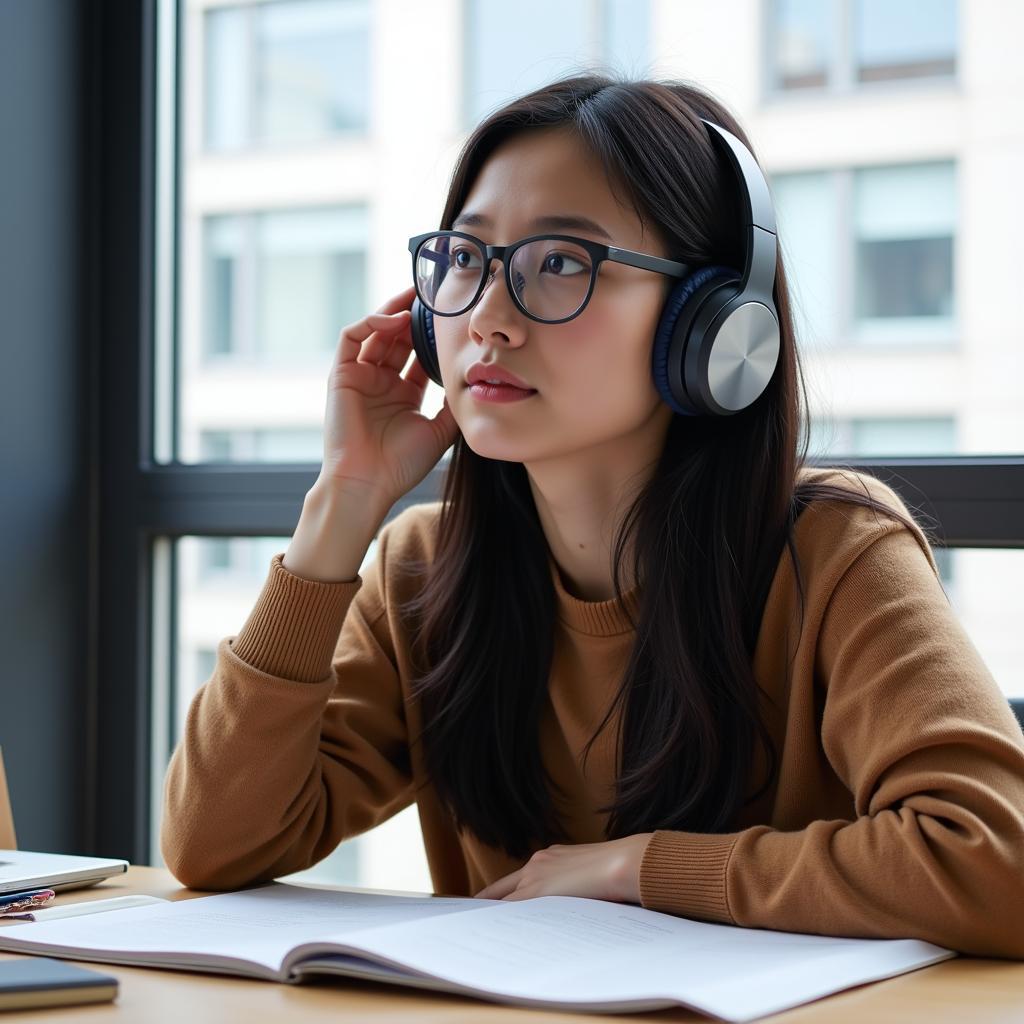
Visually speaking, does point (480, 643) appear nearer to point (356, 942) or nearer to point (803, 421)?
point (803, 421)

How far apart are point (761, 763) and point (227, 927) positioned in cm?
53

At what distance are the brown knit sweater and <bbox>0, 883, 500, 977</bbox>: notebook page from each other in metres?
0.14

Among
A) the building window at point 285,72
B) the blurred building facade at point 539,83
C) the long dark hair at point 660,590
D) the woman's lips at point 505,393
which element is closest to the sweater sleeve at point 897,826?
the long dark hair at point 660,590

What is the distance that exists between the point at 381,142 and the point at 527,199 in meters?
0.99

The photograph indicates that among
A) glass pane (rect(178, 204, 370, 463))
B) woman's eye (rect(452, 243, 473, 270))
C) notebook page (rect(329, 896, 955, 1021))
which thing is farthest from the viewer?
glass pane (rect(178, 204, 370, 463))

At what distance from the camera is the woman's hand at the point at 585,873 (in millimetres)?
1146

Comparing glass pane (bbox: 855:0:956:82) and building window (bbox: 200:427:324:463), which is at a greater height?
glass pane (bbox: 855:0:956:82)

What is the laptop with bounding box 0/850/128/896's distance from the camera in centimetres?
126

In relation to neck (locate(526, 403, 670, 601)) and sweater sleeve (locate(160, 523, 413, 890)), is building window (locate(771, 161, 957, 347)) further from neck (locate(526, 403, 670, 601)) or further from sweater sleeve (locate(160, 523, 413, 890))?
sweater sleeve (locate(160, 523, 413, 890))

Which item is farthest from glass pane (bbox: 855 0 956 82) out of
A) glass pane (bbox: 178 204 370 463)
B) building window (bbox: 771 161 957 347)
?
glass pane (bbox: 178 204 370 463)

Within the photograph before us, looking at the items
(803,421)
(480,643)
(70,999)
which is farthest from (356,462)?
(70,999)

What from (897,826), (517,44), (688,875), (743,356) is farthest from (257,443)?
(897,826)

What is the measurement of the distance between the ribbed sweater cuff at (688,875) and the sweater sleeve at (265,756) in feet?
1.30

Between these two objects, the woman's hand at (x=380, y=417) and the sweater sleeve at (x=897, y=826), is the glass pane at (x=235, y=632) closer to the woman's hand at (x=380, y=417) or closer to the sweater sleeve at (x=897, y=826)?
the woman's hand at (x=380, y=417)
